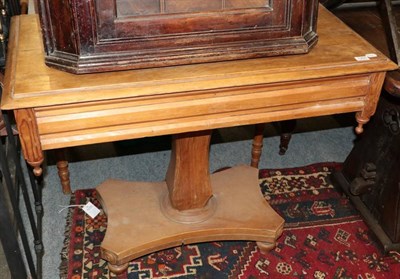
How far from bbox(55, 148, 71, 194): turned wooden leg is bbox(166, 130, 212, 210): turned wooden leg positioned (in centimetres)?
52

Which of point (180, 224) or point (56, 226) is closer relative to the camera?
point (180, 224)

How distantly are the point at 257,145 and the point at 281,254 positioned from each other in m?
0.55

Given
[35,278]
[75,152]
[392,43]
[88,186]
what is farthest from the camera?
[75,152]

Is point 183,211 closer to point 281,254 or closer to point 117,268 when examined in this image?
point 117,268

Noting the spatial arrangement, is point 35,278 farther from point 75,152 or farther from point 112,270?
point 75,152

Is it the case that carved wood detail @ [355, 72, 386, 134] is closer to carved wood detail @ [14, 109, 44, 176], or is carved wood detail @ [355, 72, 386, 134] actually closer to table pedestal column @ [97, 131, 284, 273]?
table pedestal column @ [97, 131, 284, 273]

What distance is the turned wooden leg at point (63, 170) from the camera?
226 centimetres

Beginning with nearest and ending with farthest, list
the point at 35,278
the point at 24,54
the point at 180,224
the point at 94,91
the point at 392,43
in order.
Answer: the point at 94,91 < the point at 24,54 < the point at 392,43 < the point at 35,278 < the point at 180,224

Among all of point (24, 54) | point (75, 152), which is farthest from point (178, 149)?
point (75, 152)

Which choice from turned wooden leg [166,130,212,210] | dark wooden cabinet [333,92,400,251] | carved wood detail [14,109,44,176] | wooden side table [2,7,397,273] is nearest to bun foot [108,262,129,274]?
turned wooden leg [166,130,212,210]

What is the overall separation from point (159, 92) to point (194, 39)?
0.19 metres

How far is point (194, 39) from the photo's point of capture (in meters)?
1.39

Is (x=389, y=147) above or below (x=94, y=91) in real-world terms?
below

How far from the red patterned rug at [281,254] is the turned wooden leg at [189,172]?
23 cm
